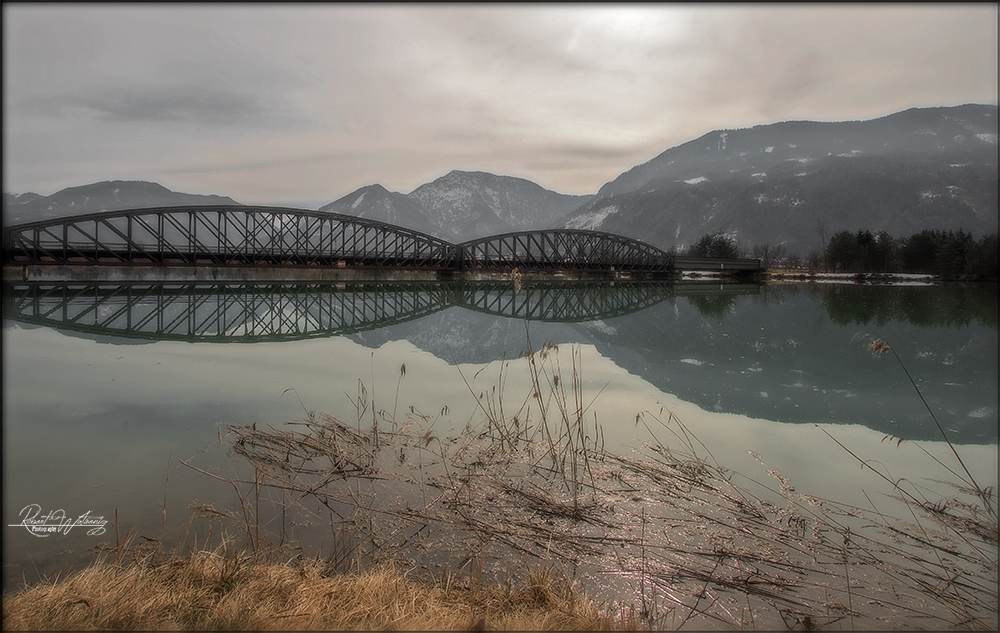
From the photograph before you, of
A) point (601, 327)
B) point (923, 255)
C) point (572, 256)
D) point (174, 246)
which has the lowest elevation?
point (601, 327)

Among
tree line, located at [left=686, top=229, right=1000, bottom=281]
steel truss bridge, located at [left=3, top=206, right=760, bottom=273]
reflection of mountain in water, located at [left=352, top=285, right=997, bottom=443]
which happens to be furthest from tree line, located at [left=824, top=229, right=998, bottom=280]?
reflection of mountain in water, located at [left=352, top=285, right=997, bottom=443]

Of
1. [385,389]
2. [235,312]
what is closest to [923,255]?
[235,312]

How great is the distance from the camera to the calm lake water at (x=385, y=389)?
17.8 ft

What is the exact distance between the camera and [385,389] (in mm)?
9219

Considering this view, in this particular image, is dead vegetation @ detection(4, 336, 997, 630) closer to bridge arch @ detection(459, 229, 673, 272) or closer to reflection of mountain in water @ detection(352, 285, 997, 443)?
reflection of mountain in water @ detection(352, 285, 997, 443)

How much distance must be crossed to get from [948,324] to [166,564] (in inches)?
1000

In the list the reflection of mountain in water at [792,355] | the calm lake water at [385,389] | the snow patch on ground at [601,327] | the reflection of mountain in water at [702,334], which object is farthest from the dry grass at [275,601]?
the snow patch on ground at [601,327]

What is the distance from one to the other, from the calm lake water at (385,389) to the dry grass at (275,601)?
2.33ft

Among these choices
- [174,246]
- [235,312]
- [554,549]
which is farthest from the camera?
[174,246]

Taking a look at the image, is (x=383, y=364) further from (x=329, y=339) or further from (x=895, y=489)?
(x=895, y=489)

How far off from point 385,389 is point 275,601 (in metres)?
5.79

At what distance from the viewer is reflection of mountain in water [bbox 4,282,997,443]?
9.30m

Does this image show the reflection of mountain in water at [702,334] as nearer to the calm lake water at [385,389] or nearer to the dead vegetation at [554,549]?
the calm lake water at [385,389]

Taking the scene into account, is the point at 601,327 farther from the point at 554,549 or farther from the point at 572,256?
the point at 572,256
